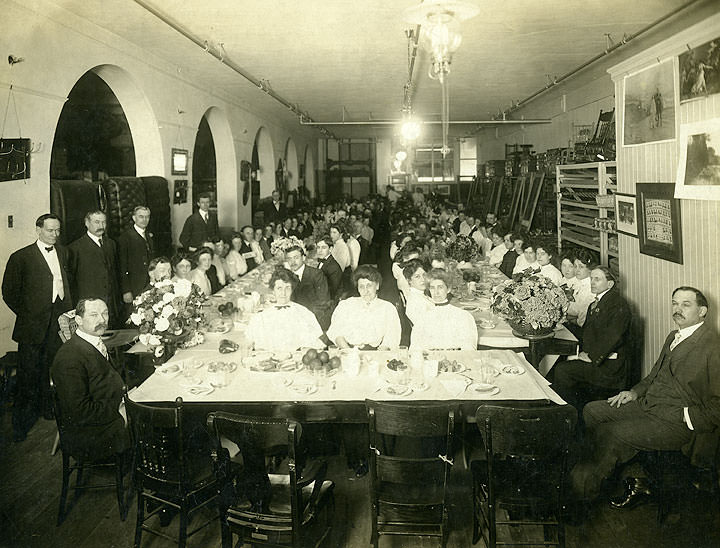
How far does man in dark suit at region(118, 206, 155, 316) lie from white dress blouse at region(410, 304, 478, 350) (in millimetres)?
3641

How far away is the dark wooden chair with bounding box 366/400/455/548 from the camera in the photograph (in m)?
3.08

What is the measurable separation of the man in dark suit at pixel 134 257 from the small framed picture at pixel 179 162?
2.38 m

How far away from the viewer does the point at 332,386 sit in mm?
3906

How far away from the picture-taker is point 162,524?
3.75 meters

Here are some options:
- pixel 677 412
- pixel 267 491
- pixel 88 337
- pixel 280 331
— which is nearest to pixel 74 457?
pixel 88 337

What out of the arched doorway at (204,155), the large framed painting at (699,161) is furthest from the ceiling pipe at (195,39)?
the large framed painting at (699,161)

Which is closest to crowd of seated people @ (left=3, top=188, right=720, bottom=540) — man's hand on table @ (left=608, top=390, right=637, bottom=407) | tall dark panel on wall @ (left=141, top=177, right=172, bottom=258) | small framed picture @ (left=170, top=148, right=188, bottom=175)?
man's hand on table @ (left=608, top=390, right=637, bottom=407)

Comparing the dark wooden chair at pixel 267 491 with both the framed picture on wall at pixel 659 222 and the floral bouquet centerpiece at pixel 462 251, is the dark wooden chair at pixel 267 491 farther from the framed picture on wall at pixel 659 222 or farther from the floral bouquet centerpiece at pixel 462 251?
the floral bouquet centerpiece at pixel 462 251

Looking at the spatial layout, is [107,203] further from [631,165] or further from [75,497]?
[631,165]

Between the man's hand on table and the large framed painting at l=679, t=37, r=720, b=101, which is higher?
the large framed painting at l=679, t=37, r=720, b=101

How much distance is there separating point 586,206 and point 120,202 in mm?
6341

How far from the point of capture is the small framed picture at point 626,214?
5.78m

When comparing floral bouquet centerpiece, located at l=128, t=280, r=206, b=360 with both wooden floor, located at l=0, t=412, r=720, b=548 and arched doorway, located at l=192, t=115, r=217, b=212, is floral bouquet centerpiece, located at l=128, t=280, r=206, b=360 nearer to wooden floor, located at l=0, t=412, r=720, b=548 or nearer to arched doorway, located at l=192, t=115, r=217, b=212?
wooden floor, located at l=0, t=412, r=720, b=548

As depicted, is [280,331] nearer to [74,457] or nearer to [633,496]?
[74,457]
